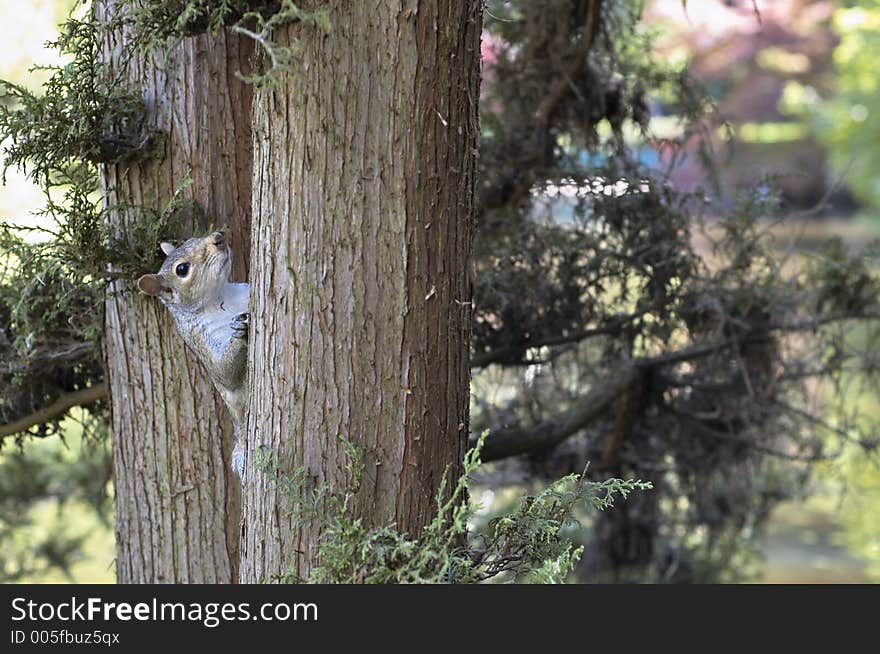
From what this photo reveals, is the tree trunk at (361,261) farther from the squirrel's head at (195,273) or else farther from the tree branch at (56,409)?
the tree branch at (56,409)

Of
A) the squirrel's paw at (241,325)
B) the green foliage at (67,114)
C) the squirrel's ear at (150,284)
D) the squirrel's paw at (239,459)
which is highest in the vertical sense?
the green foliage at (67,114)

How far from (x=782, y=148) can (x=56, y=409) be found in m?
16.9

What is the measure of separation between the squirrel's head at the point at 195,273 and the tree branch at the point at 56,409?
2.70ft

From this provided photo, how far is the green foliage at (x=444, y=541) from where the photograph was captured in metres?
2.12

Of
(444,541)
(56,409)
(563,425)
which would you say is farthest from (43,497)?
(444,541)

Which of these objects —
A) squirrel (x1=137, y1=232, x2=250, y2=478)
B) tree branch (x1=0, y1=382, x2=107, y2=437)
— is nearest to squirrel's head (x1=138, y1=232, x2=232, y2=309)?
squirrel (x1=137, y1=232, x2=250, y2=478)

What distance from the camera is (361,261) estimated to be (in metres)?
2.29

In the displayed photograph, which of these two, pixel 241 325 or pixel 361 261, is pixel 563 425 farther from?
pixel 361 261

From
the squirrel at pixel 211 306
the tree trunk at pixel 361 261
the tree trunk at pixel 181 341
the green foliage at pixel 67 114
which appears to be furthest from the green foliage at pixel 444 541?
the green foliage at pixel 67 114

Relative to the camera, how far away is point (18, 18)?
755 centimetres

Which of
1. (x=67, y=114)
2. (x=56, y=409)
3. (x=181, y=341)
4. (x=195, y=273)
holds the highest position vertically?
(x=67, y=114)
